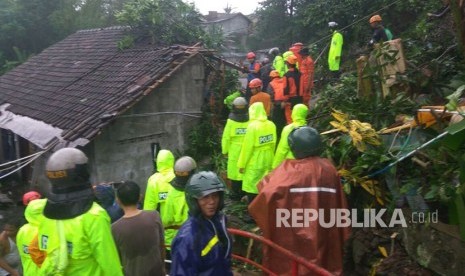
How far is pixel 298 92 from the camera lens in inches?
361

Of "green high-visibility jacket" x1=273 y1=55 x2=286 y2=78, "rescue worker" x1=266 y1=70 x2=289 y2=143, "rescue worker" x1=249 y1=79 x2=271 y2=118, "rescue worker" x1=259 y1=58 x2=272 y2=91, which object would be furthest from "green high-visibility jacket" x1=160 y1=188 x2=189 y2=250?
"rescue worker" x1=259 y1=58 x2=272 y2=91

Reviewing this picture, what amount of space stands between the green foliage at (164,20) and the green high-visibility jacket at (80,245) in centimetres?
992

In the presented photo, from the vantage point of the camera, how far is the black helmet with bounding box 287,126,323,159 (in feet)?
13.0

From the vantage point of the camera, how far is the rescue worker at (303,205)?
387cm

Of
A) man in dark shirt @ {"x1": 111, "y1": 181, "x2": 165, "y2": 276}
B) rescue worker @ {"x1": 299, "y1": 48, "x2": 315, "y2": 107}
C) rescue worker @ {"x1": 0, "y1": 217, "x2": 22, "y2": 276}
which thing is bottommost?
rescue worker @ {"x1": 0, "y1": 217, "x2": 22, "y2": 276}

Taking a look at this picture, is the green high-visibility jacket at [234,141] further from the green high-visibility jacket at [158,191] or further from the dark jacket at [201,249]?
the dark jacket at [201,249]

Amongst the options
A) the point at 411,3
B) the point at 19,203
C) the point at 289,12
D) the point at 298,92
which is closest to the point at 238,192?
the point at 298,92

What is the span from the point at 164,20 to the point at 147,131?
3943 millimetres

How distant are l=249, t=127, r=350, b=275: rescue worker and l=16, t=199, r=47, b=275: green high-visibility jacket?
176cm

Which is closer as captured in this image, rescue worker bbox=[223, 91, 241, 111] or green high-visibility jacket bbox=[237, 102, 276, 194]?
green high-visibility jacket bbox=[237, 102, 276, 194]

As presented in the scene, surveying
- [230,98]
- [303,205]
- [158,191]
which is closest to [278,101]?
[230,98]

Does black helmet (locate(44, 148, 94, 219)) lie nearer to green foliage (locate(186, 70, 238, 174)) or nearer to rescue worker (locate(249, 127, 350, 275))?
rescue worker (locate(249, 127, 350, 275))

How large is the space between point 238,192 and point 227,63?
5281 mm

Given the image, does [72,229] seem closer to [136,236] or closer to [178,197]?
[136,236]
